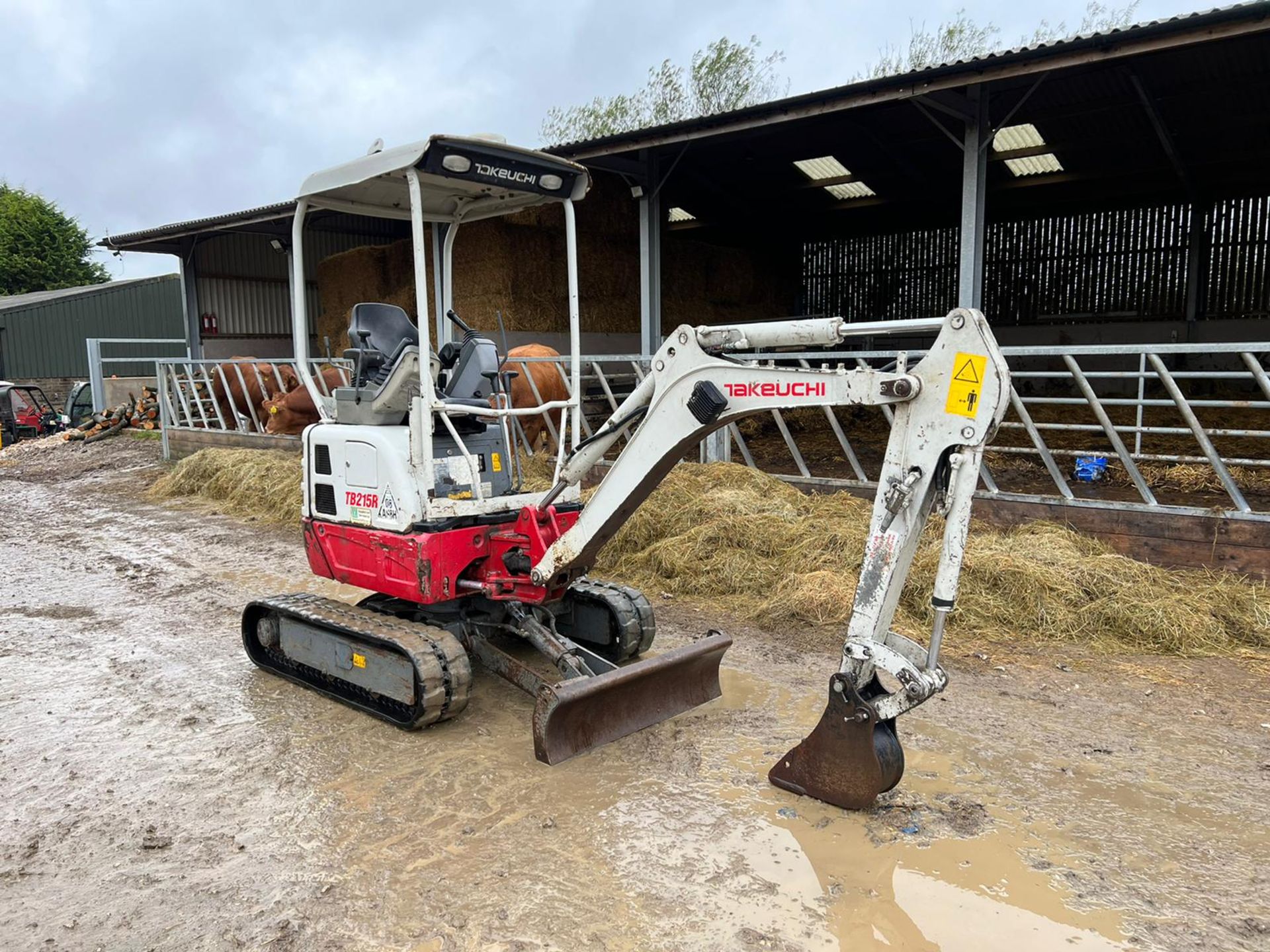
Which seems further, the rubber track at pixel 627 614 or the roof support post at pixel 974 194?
the roof support post at pixel 974 194

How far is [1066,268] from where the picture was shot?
1742 cm

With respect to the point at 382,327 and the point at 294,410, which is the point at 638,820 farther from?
the point at 294,410

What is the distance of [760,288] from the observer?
18.6m

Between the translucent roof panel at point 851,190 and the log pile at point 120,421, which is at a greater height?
the translucent roof panel at point 851,190

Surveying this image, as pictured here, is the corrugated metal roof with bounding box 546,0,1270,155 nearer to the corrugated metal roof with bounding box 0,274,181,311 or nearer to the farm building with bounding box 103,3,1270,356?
the farm building with bounding box 103,3,1270,356

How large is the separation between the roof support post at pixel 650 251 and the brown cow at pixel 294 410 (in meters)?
4.10

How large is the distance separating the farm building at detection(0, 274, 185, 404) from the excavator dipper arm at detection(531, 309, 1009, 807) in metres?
24.6

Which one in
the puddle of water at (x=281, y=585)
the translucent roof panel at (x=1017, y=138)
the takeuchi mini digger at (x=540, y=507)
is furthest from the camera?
the translucent roof panel at (x=1017, y=138)

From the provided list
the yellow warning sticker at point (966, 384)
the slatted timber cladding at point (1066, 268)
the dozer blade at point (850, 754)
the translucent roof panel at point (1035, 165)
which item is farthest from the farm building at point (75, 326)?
the yellow warning sticker at point (966, 384)

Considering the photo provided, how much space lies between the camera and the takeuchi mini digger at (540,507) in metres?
3.30

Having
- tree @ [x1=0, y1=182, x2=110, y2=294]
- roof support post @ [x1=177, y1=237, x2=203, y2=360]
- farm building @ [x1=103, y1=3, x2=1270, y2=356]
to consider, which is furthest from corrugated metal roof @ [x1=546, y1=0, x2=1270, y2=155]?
tree @ [x1=0, y1=182, x2=110, y2=294]

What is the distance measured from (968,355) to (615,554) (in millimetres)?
4591

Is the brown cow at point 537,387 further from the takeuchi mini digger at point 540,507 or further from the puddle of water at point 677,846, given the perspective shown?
the puddle of water at point 677,846

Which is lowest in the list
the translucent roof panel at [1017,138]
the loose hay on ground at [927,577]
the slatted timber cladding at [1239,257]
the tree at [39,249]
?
the loose hay on ground at [927,577]
